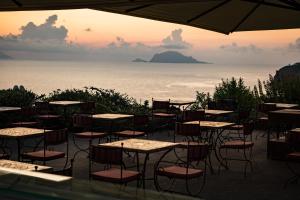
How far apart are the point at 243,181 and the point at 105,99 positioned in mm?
8600

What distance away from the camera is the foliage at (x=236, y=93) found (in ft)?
53.8

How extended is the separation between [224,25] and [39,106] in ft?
19.3

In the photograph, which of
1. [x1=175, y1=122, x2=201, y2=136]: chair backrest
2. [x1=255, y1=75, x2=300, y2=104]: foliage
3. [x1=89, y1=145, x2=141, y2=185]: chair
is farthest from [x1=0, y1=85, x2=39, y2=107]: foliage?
[x1=89, y1=145, x2=141, y2=185]: chair

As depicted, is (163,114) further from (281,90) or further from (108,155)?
(108,155)

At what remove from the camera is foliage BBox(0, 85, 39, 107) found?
45.7 feet

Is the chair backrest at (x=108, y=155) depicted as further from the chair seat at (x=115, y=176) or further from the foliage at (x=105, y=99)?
the foliage at (x=105, y=99)

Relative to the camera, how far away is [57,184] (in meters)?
2.52

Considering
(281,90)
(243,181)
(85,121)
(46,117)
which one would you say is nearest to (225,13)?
(243,181)

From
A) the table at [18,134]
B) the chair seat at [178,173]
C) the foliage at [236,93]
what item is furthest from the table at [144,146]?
the foliage at [236,93]

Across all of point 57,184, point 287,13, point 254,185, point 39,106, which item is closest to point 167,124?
point 39,106

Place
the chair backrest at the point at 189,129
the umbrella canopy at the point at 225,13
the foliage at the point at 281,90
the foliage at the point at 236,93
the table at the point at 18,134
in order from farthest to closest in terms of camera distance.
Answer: the foliage at the point at 236,93 < the foliage at the point at 281,90 < the chair backrest at the point at 189,129 < the table at the point at 18,134 < the umbrella canopy at the point at 225,13

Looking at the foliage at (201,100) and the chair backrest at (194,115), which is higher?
the foliage at (201,100)

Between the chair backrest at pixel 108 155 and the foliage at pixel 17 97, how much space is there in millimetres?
8370

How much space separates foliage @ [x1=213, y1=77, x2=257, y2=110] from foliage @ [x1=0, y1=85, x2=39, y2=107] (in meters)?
5.23
